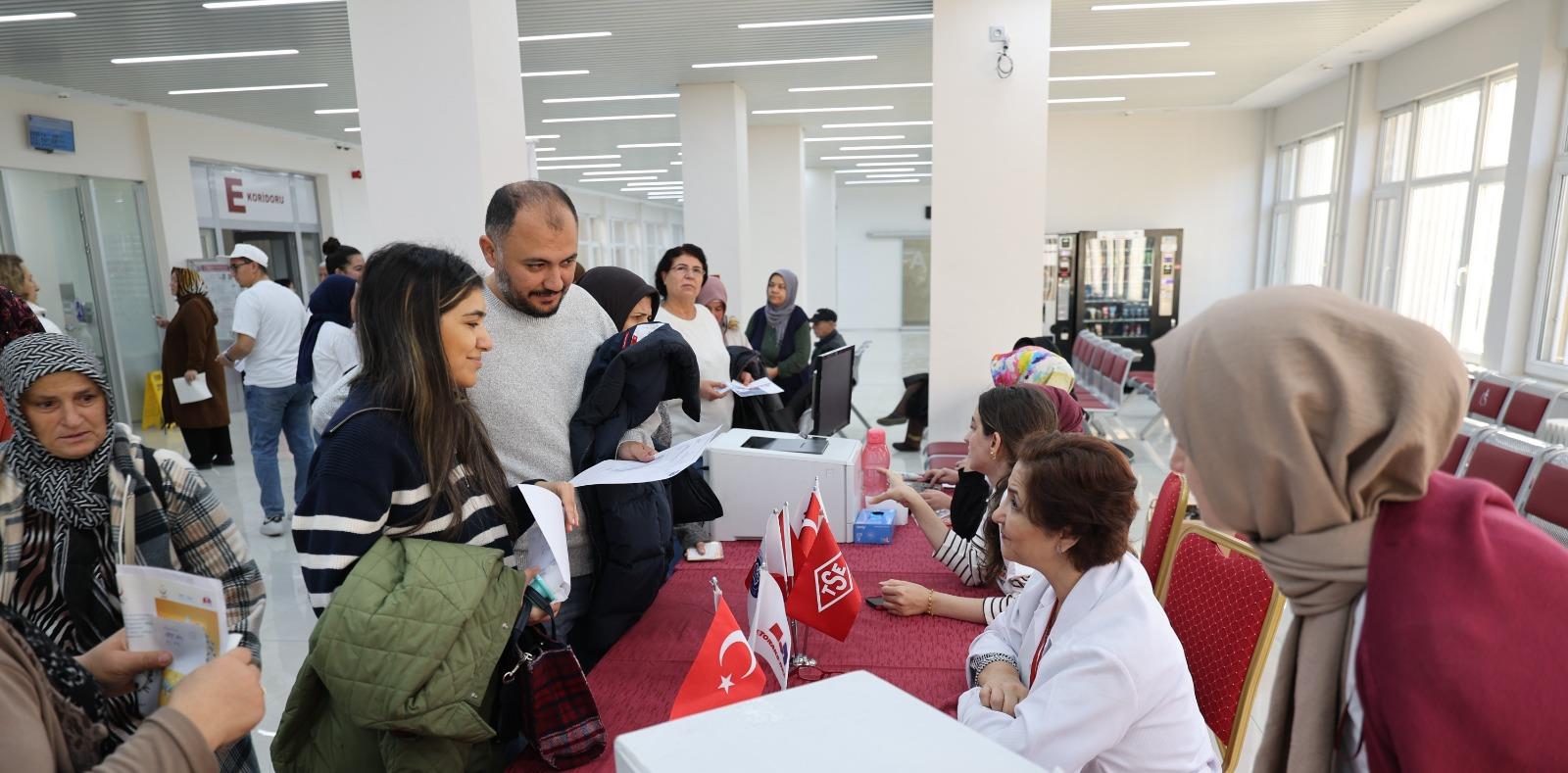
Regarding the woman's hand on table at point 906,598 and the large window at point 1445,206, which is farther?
the large window at point 1445,206

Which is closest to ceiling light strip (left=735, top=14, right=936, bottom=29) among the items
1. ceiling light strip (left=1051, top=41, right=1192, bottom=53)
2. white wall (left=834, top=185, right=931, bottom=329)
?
ceiling light strip (left=1051, top=41, right=1192, bottom=53)

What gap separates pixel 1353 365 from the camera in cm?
77

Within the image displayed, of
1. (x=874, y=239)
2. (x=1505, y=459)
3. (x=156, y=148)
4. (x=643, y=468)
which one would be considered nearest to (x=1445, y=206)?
(x=1505, y=459)

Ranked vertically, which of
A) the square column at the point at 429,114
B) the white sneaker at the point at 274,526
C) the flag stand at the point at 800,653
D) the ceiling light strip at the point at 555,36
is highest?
the ceiling light strip at the point at 555,36

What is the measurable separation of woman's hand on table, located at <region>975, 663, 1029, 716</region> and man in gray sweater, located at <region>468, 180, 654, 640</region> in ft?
3.03

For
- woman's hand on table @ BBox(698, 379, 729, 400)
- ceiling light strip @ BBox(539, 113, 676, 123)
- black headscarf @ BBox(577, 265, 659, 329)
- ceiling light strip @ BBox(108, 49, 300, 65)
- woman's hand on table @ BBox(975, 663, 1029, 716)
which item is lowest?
woman's hand on table @ BBox(975, 663, 1029, 716)

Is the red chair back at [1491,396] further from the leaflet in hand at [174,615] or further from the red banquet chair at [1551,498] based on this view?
the leaflet in hand at [174,615]

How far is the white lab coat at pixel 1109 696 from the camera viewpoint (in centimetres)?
126

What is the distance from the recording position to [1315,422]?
788 millimetres

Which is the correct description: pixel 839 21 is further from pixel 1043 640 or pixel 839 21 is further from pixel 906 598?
pixel 1043 640

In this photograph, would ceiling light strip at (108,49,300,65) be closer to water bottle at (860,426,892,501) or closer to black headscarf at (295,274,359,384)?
black headscarf at (295,274,359,384)

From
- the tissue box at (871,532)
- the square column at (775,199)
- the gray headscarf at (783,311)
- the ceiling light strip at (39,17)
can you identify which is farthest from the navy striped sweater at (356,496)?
the square column at (775,199)

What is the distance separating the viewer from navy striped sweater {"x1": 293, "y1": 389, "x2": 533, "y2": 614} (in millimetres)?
1376

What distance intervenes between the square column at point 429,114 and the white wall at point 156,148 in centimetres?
607
